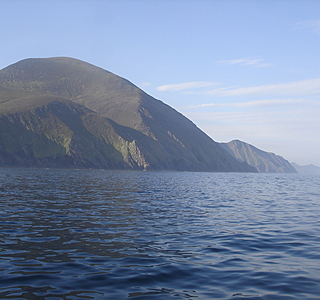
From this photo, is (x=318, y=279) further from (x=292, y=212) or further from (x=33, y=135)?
(x=33, y=135)

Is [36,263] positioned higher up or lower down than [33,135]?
lower down

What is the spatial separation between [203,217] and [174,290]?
650 inches

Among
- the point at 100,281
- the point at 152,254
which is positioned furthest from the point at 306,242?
the point at 100,281

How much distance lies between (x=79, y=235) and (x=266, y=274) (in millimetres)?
10189

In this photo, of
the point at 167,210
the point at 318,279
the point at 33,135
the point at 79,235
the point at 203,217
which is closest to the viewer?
the point at 318,279

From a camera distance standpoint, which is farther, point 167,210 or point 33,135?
point 33,135

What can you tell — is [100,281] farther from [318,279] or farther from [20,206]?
[20,206]

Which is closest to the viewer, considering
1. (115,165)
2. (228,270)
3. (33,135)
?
(228,270)

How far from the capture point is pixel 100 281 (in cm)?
1127

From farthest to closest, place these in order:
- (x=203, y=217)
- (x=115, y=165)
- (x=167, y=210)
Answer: (x=115, y=165)
(x=167, y=210)
(x=203, y=217)

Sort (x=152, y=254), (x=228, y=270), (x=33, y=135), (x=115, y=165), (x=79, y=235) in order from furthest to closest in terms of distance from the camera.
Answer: (x=115, y=165) < (x=33, y=135) < (x=79, y=235) < (x=152, y=254) < (x=228, y=270)

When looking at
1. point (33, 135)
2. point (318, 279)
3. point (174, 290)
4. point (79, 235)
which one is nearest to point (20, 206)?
point (79, 235)

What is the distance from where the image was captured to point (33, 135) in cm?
18038

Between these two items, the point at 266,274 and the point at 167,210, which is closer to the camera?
the point at 266,274
